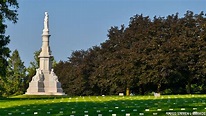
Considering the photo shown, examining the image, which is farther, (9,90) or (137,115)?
(9,90)

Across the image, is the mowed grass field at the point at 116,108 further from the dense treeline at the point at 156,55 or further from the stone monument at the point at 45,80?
the stone monument at the point at 45,80

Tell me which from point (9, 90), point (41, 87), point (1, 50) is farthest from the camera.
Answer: point (9, 90)

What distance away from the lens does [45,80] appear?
6141 cm

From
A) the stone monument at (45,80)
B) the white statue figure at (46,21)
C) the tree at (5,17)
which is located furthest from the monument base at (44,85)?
the tree at (5,17)

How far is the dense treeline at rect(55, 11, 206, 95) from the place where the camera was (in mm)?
57250

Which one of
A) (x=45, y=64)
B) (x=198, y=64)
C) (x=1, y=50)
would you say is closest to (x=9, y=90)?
(x=45, y=64)

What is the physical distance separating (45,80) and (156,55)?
55.2ft

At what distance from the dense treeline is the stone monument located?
8821 millimetres

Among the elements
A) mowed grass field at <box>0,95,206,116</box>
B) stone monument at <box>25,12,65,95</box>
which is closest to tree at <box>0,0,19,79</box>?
mowed grass field at <box>0,95,206,116</box>

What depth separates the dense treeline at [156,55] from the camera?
5725 cm

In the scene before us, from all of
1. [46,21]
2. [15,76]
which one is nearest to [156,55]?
[46,21]

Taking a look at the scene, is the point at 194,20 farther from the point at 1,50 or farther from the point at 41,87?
Result: the point at 1,50

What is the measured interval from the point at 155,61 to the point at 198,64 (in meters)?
5.99

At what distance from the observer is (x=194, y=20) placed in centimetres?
6119
